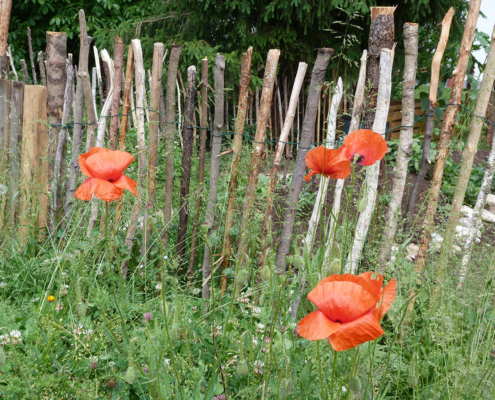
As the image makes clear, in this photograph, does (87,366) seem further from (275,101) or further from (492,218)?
(275,101)

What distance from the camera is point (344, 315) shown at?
853mm

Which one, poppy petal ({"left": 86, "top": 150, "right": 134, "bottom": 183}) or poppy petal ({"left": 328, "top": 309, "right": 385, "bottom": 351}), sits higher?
poppy petal ({"left": 86, "top": 150, "right": 134, "bottom": 183})

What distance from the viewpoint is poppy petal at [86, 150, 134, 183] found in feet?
3.76

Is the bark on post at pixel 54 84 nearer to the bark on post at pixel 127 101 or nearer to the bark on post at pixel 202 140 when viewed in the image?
the bark on post at pixel 127 101

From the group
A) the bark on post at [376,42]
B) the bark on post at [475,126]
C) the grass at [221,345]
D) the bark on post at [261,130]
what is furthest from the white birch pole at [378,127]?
the bark on post at [261,130]

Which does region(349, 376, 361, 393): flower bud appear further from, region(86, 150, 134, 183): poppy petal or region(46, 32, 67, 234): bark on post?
region(46, 32, 67, 234): bark on post

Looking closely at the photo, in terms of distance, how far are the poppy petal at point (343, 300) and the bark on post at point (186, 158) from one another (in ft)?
6.06

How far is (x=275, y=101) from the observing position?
Result: 22.3 ft

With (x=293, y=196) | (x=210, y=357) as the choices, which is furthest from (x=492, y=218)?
(x=210, y=357)

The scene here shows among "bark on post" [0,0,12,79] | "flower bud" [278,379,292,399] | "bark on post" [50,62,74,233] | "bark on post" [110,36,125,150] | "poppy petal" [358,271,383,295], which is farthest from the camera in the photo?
"bark on post" [0,0,12,79]

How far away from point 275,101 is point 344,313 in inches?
243

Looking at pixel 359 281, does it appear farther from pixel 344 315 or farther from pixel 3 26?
pixel 3 26

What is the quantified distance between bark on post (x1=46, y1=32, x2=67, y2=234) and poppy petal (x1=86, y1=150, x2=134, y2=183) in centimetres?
201

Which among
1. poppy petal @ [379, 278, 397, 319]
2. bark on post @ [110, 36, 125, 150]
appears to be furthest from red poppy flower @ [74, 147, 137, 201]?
bark on post @ [110, 36, 125, 150]
